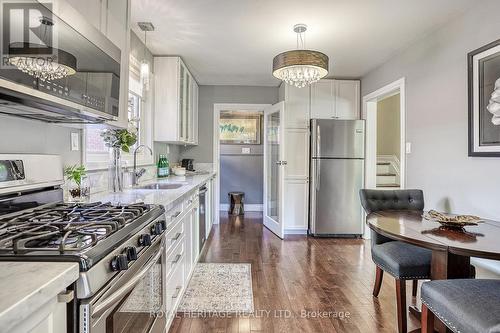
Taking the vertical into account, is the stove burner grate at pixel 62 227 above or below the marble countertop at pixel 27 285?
above

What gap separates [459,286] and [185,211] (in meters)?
1.82

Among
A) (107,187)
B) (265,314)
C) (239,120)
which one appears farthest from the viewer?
(239,120)

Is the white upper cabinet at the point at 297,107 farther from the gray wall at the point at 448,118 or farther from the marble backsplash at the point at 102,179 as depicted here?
the marble backsplash at the point at 102,179

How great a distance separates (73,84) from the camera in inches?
48.1

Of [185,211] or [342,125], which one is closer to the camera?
[185,211]

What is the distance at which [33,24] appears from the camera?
0.99 meters

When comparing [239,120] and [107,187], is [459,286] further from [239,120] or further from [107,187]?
[239,120]

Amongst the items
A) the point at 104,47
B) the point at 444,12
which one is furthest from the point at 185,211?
the point at 444,12

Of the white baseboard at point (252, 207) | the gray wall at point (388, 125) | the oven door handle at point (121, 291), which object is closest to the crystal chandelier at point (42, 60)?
the oven door handle at point (121, 291)

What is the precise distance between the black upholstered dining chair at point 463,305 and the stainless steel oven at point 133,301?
1372mm

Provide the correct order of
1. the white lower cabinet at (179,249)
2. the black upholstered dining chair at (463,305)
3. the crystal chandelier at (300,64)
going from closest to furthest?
the black upholstered dining chair at (463,305) < the white lower cabinet at (179,249) < the crystal chandelier at (300,64)

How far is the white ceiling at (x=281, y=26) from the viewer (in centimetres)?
241

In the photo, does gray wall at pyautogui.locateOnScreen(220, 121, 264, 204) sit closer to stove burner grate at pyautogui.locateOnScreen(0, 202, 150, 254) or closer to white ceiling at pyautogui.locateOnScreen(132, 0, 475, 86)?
white ceiling at pyautogui.locateOnScreen(132, 0, 475, 86)

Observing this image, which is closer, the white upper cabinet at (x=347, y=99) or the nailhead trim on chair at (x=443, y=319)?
the nailhead trim on chair at (x=443, y=319)
